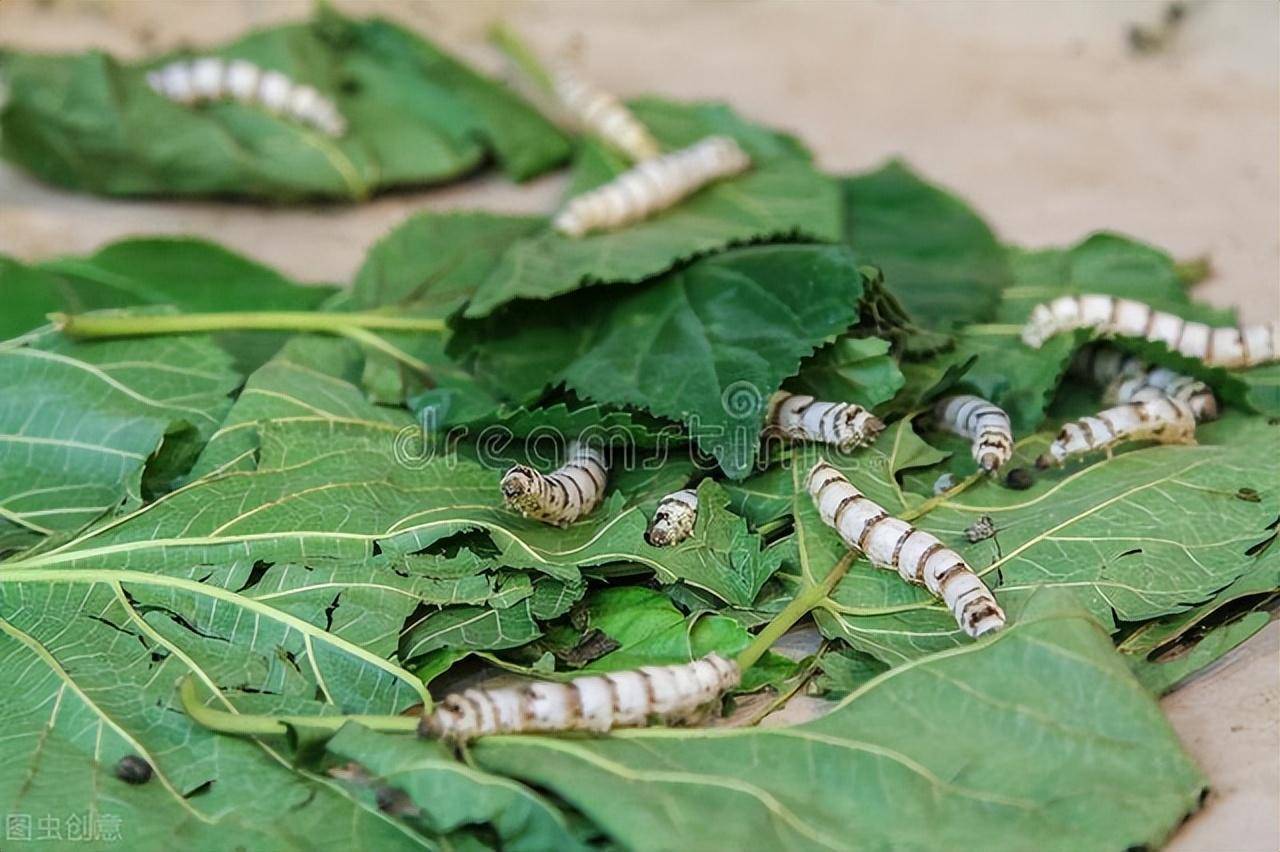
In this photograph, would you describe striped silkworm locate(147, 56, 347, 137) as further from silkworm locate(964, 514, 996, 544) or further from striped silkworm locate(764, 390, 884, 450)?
silkworm locate(964, 514, 996, 544)

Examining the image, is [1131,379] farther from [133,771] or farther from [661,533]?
[133,771]

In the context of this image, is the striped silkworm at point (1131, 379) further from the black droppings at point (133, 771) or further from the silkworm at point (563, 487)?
the black droppings at point (133, 771)

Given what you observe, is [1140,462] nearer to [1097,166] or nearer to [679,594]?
[679,594]

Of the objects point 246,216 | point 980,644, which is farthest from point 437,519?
point 246,216

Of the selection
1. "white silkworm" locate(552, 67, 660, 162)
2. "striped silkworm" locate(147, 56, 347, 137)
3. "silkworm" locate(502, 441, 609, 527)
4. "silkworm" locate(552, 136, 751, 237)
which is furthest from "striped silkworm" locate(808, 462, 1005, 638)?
"striped silkworm" locate(147, 56, 347, 137)

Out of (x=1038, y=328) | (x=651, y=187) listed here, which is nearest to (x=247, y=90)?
(x=651, y=187)

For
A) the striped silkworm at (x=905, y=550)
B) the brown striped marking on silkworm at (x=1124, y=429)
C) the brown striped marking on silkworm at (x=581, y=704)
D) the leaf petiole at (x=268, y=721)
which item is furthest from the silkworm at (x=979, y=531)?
the leaf petiole at (x=268, y=721)
